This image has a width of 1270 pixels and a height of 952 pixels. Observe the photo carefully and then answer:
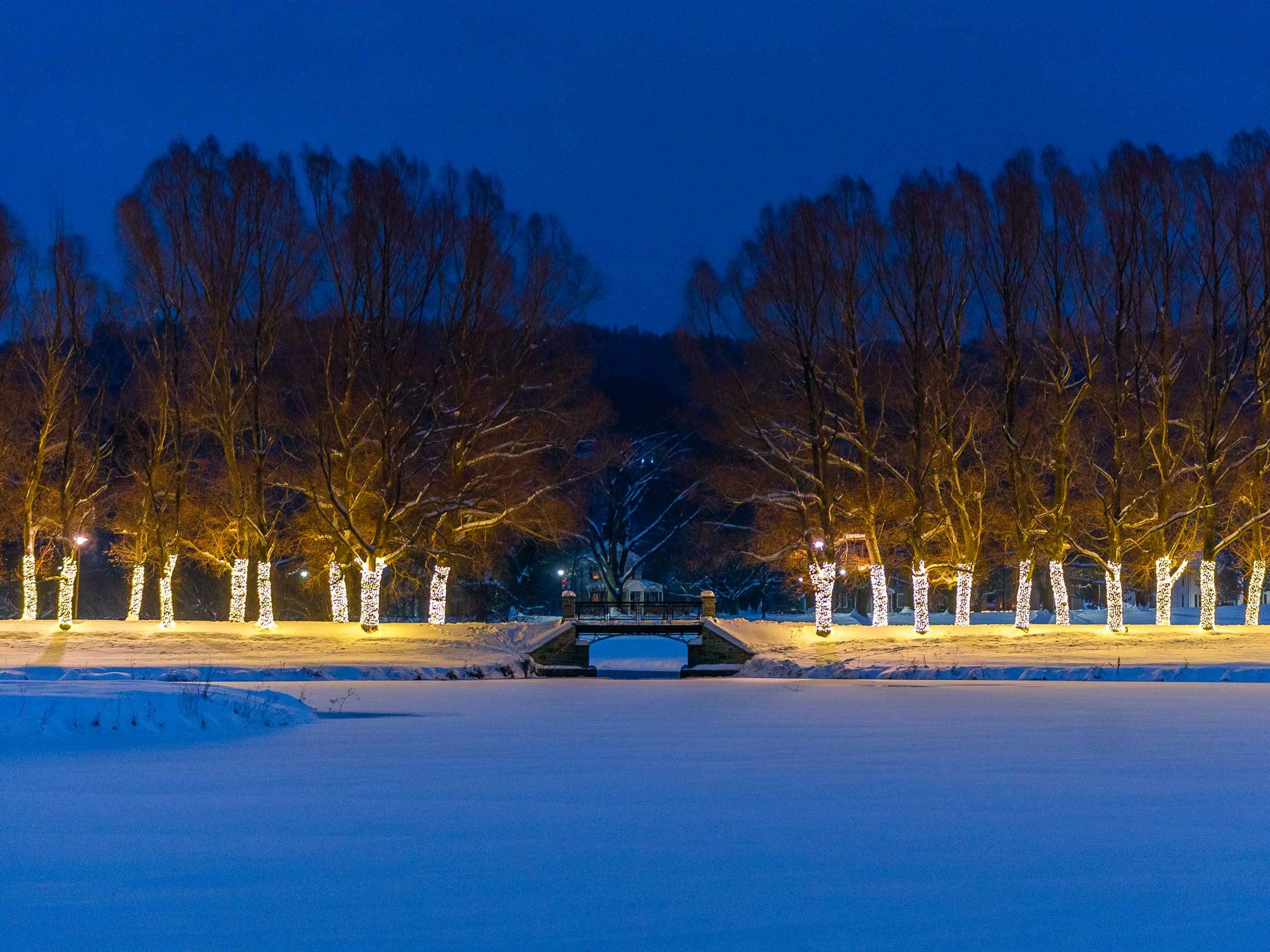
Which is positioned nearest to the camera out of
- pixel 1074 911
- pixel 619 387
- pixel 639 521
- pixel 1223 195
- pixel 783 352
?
pixel 1074 911

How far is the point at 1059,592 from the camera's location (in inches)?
1684

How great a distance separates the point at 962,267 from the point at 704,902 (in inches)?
1483

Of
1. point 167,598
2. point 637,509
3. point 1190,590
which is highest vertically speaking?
point 637,509

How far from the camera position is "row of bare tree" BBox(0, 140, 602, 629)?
41188 millimetres

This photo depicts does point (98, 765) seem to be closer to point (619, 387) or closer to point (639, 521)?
point (639, 521)

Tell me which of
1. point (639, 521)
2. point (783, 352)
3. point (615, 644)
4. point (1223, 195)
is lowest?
point (615, 644)

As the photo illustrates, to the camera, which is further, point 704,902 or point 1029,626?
point 1029,626

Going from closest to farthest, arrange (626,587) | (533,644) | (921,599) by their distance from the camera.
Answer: (921,599)
(533,644)
(626,587)

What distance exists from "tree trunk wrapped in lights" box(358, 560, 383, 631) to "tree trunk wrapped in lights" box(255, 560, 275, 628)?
3038 millimetres

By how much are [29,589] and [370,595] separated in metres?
12.5

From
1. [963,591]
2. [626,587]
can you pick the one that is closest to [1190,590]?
[626,587]

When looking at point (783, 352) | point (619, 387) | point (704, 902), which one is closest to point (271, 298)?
point (783, 352)

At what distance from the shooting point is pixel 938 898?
637 cm

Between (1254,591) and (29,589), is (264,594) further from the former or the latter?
(1254,591)
